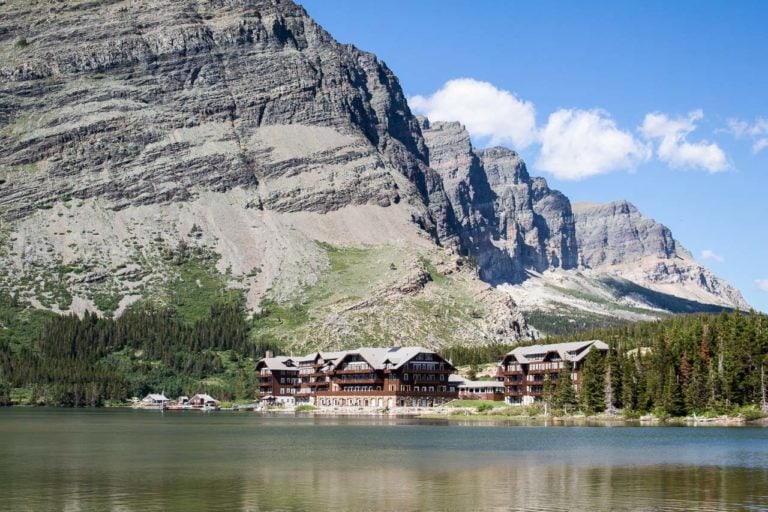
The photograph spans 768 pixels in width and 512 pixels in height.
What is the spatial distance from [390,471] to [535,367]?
125034 millimetres

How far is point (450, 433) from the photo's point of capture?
113 metres

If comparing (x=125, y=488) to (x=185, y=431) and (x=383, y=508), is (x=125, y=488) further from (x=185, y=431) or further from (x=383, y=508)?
(x=185, y=431)

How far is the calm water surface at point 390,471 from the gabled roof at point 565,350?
218ft

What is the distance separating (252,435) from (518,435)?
30.5m

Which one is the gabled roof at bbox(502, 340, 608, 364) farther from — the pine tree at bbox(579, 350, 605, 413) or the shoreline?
the pine tree at bbox(579, 350, 605, 413)

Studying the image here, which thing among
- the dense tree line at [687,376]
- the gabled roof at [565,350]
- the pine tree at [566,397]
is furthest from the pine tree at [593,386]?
the gabled roof at [565,350]

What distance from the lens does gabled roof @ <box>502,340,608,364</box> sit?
177m

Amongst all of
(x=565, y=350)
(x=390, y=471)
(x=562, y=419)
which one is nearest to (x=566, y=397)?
(x=562, y=419)

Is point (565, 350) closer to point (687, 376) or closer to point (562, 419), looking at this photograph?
point (562, 419)

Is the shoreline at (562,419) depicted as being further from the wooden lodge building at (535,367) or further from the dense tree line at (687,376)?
the wooden lodge building at (535,367)

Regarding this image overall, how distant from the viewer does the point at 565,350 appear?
600 feet

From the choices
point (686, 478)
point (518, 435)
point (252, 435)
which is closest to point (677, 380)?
point (518, 435)

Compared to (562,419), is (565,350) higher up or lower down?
higher up

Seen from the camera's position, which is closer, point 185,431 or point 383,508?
point 383,508
